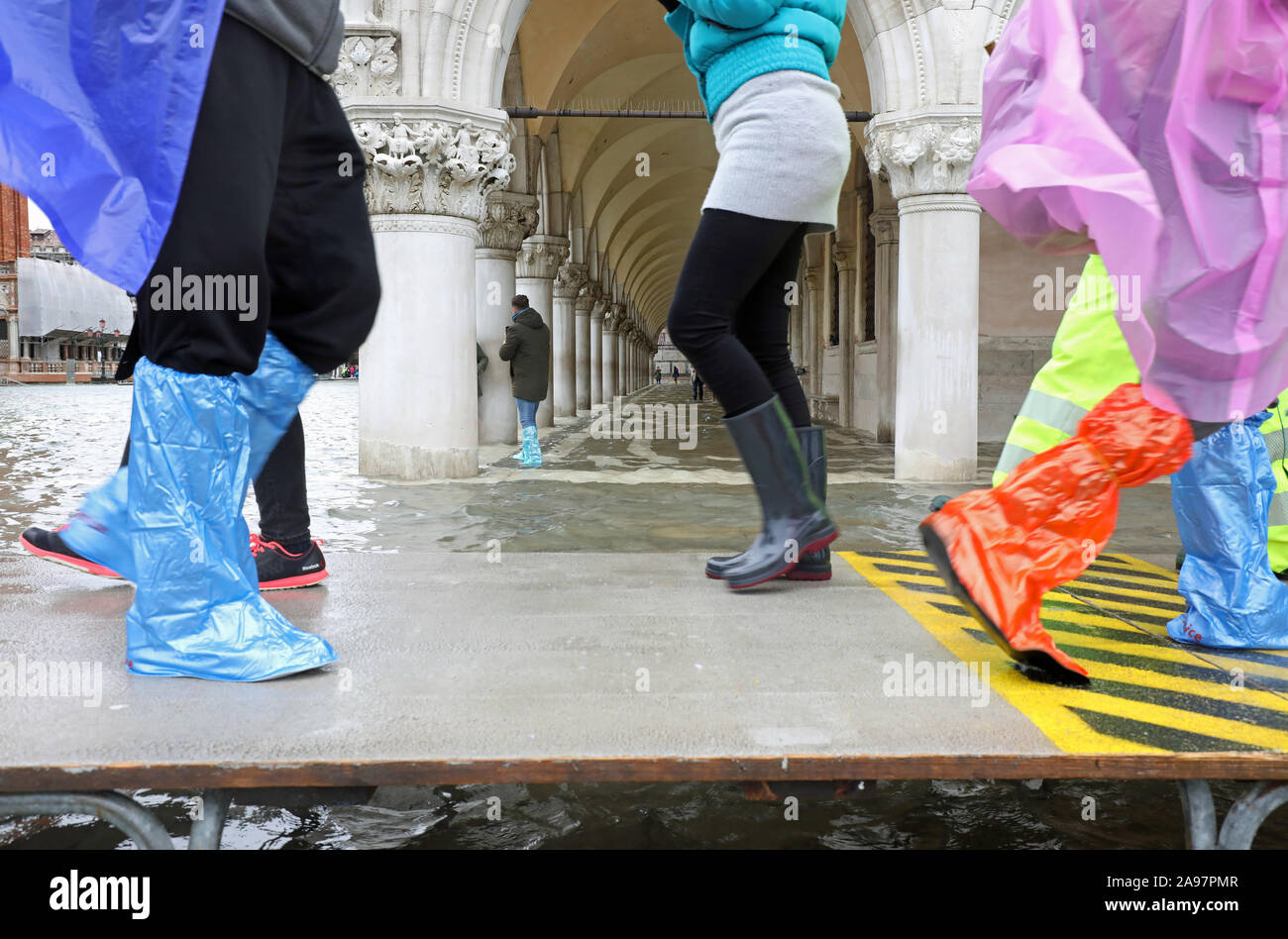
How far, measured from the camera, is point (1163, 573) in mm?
3715

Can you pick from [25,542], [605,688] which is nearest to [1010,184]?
[605,688]

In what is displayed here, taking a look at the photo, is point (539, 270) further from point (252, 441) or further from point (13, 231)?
point (13, 231)

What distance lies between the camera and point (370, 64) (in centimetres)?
835

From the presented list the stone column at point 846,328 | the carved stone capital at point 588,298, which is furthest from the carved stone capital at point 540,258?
the carved stone capital at point 588,298

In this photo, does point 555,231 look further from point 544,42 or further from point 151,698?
point 151,698

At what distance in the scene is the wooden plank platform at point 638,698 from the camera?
5.39 feet

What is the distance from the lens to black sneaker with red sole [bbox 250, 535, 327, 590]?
10.1ft

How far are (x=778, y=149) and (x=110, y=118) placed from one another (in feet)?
5.23

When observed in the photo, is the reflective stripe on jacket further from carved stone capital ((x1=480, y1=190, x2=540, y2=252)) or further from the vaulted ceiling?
carved stone capital ((x1=480, y1=190, x2=540, y2=252))

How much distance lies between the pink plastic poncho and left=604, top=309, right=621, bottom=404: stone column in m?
29.4

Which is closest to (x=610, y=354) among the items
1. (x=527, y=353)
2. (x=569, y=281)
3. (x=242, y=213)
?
(x=569, y=281)

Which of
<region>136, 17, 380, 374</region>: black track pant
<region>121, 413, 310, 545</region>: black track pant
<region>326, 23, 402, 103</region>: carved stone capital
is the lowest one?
<region>121, 413, 310, 545</region>: black track pant

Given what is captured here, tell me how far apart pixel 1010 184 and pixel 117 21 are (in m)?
1.75

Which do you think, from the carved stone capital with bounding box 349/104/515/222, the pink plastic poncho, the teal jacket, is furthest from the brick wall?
the pink plastic poncho
